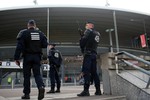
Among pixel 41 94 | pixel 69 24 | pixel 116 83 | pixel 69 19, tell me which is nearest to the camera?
pixel 41 94

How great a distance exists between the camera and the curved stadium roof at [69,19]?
2253cm

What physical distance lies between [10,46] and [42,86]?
953 inches

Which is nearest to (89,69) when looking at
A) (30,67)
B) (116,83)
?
(116,83)

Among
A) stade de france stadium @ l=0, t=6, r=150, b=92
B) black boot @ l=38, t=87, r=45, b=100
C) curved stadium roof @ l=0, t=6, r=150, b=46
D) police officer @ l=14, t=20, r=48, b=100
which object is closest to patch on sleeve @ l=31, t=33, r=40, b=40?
police officer @ l=14, t=20, r=48, b=100

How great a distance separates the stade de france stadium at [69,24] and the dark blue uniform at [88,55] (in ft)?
42.3

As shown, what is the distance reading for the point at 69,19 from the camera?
24875mm

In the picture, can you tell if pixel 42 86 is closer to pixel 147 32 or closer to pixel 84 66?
pixel 84 66

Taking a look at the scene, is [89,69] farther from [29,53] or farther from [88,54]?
[29,53]

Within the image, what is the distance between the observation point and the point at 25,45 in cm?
455

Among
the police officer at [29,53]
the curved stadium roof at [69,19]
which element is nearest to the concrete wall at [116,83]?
the police officer at [29,53]

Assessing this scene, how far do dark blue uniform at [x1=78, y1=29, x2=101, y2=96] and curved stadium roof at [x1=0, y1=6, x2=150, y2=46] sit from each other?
16.8 meters

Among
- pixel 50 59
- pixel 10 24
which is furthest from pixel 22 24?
pixel 50 59

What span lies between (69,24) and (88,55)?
2164 centimetres

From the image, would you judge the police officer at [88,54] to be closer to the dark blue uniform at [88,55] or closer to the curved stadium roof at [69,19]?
the dark blue uniform at [88,55]
